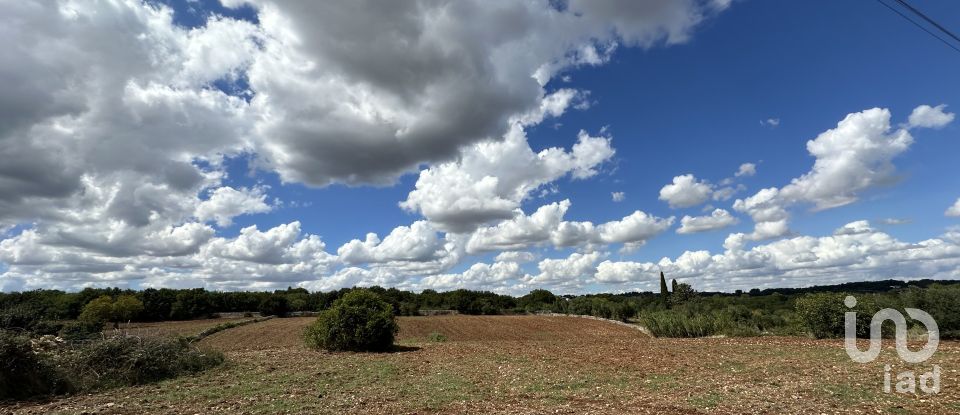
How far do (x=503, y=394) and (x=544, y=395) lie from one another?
110cm

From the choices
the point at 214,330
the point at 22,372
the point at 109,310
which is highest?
the point at 22,372

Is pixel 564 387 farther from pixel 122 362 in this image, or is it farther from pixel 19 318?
pixel 19 318

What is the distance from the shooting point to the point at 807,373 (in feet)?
44.2

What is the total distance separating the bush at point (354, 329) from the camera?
26.4 m

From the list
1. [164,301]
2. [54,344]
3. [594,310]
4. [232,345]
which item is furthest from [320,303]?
[54,344]

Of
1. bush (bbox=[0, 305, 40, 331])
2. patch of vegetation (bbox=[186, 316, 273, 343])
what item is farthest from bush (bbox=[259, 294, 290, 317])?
bush (bbox=[0, 305, 40, 331])

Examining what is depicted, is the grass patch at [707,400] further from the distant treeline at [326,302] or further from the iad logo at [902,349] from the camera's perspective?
the distant treeline at [326,302]

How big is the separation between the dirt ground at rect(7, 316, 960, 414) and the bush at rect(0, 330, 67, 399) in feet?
5.16

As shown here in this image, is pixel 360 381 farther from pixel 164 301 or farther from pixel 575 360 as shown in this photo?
pixel 164 301

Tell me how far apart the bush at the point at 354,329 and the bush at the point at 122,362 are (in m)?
8.67

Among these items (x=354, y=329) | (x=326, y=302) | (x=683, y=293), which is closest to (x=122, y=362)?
(x=354, y=329)

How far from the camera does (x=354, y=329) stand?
2650 centimetres

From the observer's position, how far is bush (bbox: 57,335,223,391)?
15.5 metres

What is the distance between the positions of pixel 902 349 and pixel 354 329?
23.9 meters
